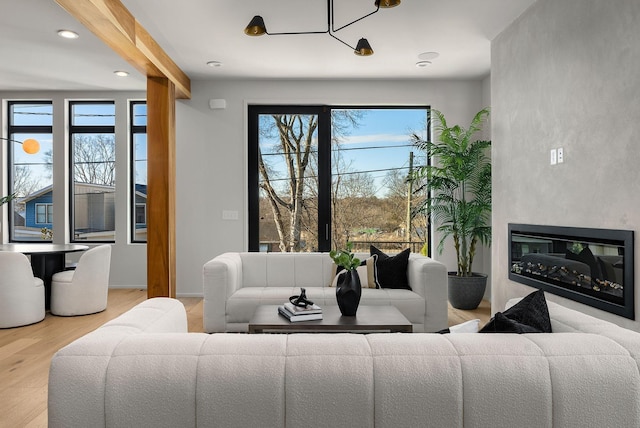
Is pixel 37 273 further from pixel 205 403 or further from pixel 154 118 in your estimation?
pixel 205 403

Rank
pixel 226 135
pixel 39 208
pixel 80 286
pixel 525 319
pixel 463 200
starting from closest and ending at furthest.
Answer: pixel 525 319 < pixel 80 286 < pixel 463 200 < pixel 226 135 < pixel 39 208

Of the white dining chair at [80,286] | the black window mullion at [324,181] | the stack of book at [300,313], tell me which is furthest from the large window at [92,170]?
the stack of book at [300,313]

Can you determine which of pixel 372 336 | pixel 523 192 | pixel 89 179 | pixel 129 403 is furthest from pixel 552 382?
pixel 89 179

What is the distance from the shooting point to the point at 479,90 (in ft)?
19.1

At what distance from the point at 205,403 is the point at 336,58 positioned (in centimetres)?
442

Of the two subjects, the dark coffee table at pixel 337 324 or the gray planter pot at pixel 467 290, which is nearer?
the dark coffee table at pixel 337 324

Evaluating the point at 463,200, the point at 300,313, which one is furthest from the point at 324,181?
the point at 300,313

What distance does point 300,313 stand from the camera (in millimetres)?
2973

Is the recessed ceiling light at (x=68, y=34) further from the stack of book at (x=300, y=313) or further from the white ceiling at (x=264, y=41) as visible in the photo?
the stack of book at (x=300, y=313)

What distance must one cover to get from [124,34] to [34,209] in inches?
159

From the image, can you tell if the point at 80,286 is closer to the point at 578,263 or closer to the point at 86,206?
the point at 86,206

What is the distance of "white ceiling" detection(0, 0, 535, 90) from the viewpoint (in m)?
3.73

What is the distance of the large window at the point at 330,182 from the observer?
5.90 m

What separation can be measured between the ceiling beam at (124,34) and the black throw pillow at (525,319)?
10.1ft
